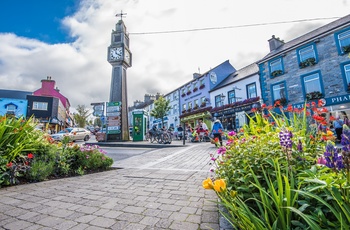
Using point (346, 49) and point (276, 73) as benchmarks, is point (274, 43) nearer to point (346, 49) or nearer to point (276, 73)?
point (276, 73)

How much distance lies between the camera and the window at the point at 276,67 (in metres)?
16.4

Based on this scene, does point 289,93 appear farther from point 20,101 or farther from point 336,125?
point 20,101

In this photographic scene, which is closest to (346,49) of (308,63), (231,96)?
(308,63)

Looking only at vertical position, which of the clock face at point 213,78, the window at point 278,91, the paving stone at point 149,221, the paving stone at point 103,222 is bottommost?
the paving stone at point 149,221

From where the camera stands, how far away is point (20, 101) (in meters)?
27.6

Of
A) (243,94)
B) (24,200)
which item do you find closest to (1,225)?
(24,200)

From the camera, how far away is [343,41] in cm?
1291

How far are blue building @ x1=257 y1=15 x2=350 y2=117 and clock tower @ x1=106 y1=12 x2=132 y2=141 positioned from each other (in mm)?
13470

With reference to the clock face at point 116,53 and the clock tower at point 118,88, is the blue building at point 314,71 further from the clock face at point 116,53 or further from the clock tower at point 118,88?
the clock face at point 116,53

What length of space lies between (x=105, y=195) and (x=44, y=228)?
1046mm

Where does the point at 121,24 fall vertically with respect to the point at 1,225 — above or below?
above

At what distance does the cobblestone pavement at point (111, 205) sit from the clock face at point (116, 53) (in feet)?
49.1

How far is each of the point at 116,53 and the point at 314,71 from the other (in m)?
17.0

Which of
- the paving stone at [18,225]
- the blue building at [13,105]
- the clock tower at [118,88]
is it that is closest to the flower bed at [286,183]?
the paving stone at [18,225]
